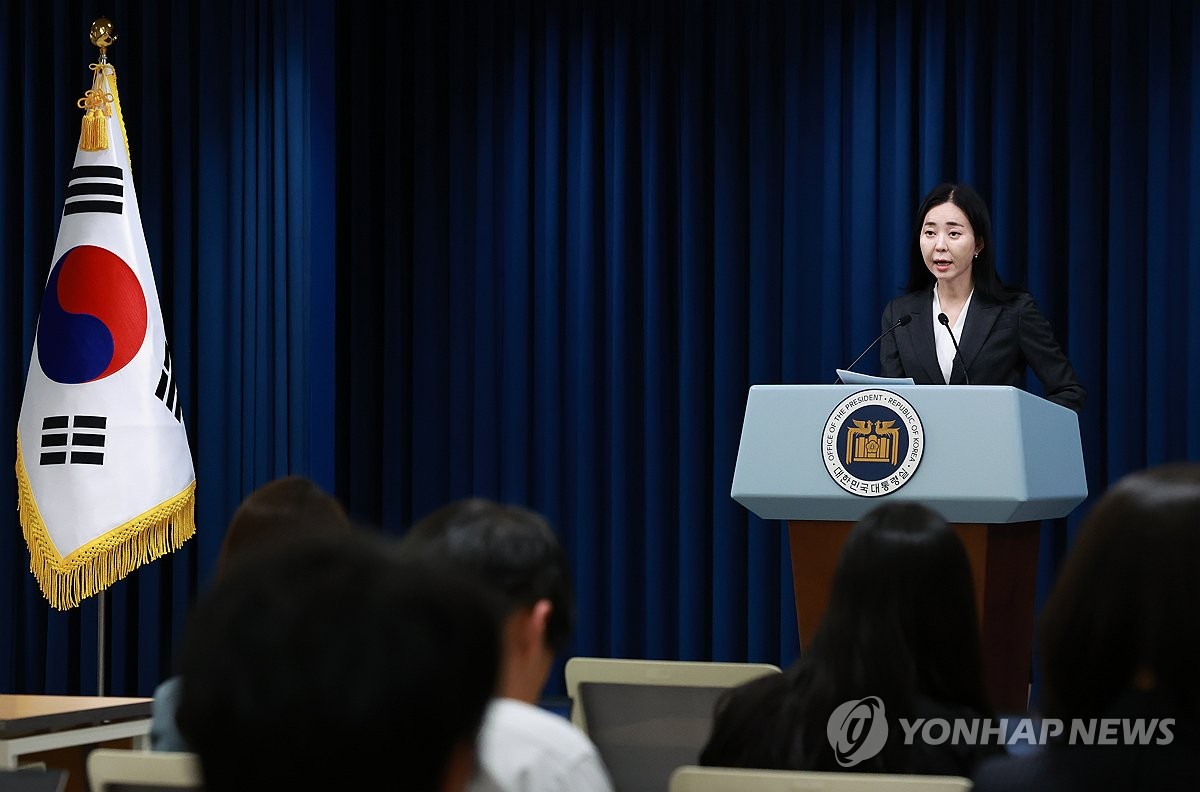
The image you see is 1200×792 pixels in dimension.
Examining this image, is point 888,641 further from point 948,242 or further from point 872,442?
point 948,242

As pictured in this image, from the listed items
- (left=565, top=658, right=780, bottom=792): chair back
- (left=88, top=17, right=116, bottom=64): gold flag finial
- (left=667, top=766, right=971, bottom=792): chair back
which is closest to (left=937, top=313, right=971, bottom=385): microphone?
(left=565, top=658, right=780, bottom=792): chair back

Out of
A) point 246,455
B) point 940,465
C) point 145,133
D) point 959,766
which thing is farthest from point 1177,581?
point 145,133

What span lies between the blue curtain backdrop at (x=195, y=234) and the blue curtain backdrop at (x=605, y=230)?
1cm

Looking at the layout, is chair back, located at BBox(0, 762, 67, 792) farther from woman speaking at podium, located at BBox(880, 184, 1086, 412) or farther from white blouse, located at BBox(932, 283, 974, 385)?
white blouse, located at BBox(932, 283, 974, 385)

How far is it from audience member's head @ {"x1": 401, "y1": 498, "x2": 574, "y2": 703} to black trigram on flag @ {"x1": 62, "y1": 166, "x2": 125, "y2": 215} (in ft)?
12.8

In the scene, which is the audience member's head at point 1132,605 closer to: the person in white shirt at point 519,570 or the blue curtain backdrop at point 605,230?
the person in white shirt at point 519,570

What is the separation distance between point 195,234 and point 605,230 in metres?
1.72

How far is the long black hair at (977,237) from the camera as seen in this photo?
404 cm

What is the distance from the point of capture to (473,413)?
6484mm

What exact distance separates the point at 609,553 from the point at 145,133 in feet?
8.55

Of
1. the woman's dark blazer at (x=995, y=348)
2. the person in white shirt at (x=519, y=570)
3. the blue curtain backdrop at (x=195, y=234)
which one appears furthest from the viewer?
the blue curtain backdrop at (x=195, y=234)

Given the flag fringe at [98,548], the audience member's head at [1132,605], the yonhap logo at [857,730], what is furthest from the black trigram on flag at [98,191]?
the audience member's head at [1132,605]

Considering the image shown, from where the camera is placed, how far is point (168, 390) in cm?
520

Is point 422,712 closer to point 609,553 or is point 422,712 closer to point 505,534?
point 505,534
